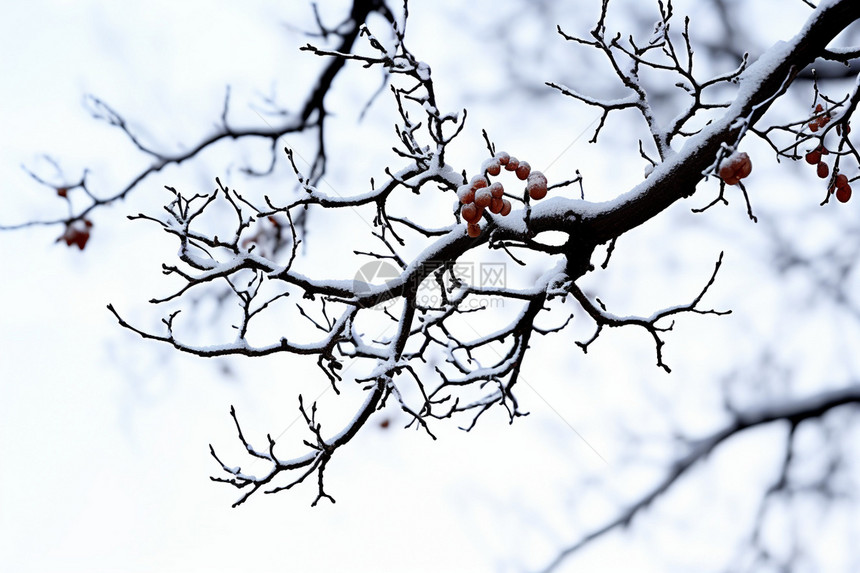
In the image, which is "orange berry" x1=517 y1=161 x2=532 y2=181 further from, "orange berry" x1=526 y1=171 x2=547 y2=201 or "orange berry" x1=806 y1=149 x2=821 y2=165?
"orange berry" x1=806 y1=149 x2=821 y2=165

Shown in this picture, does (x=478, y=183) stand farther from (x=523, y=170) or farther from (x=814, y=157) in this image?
(x=814, y=157)

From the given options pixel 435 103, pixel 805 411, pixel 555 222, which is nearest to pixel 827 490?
pixel 805 411

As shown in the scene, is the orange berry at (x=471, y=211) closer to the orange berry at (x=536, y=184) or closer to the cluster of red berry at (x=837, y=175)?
the orange berry at (x=536, y=184)

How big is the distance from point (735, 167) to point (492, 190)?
0.90 metres

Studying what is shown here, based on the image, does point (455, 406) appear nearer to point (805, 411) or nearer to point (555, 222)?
point (555, 222)

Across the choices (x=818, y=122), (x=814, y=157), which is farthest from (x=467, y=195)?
(x=818, y=122)

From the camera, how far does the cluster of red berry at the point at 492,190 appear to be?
236cm

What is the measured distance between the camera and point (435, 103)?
2.85m

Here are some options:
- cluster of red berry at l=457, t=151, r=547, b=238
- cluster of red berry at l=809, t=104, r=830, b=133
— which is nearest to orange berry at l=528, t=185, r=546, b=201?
cluster of red berry at l=457, t=151, r=547, b=238

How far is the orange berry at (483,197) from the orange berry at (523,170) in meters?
0.29

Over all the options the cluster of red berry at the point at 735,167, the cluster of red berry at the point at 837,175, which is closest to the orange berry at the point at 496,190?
the cluster of red berry at the point at 735,167

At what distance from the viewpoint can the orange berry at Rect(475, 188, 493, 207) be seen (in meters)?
2.32

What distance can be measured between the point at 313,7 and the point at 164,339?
311 cm

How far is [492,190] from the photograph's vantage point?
7.75 ft
